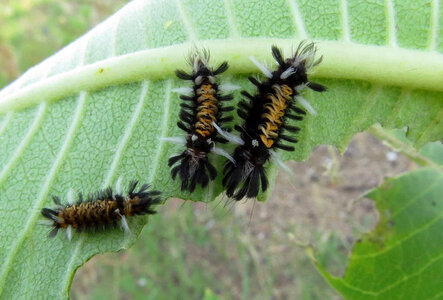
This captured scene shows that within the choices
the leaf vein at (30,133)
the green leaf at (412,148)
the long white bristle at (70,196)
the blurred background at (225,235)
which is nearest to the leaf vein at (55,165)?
the leaf vein at (30,133)

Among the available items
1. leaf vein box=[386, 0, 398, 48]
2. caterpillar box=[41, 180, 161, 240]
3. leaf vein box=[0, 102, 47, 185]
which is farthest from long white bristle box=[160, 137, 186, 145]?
leaf vein box=[386, 0, 398, 48]

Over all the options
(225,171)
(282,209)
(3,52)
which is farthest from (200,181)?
(282,209)

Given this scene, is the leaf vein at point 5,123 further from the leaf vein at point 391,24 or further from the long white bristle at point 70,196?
the leaf vein at point 391,24

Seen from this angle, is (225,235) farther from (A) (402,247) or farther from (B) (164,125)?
(A) (402,247)

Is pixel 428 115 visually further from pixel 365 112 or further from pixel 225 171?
pixel 225 171

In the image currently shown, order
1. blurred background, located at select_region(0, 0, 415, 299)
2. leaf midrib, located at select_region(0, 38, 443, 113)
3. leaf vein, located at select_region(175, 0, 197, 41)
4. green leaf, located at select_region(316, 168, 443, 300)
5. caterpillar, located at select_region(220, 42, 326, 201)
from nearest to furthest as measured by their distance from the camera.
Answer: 1. green leaf, located at select_region(316, 168, 443, 300)
2. leaf midrib, located at select_region(0, 38, 443, 113)
3. caterpillar, located at select_region(220, 42, 326, 201)
4. leaf vein, located at select_region(175, 0, 197, 41)
5. blurred background, located at select_region(0, 0, 415, 299)

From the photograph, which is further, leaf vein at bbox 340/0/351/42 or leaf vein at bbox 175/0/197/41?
leaf vein at bbox 175/0/197/41

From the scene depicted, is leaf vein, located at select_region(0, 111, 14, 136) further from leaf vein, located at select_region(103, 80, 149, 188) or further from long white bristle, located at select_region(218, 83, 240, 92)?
long white bristle, located at select_region(218, 83, 240, 92)

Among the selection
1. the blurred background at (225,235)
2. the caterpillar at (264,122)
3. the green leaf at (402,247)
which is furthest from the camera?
the blurred background at (225,235)
